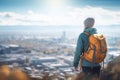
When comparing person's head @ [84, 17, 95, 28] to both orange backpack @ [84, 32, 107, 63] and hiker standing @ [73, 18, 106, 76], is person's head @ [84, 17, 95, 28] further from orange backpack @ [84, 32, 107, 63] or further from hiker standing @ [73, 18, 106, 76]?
orange backpack @ [84, 32, 107, 63]

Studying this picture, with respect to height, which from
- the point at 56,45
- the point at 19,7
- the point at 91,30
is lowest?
the point at 56,45

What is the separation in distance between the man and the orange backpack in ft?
0.17

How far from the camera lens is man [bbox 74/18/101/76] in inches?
146

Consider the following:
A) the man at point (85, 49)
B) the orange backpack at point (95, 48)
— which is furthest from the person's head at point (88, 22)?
the orange backpack at point (95, 48)

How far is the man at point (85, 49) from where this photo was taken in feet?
12.2

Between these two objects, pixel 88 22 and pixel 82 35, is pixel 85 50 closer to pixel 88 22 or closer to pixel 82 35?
pixel 82 35

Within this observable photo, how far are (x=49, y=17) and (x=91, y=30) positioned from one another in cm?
1906

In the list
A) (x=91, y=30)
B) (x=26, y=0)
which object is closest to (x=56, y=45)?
(x=26, y=0)

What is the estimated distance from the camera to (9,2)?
41.5 ft

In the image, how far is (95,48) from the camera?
12.1ft

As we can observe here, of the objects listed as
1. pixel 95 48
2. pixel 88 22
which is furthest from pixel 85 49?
pixel 88 22

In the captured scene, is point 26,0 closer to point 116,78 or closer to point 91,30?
point 116,78

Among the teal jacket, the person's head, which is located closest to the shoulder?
the teal jacket

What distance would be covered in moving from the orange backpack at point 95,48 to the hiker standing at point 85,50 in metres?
0.04
